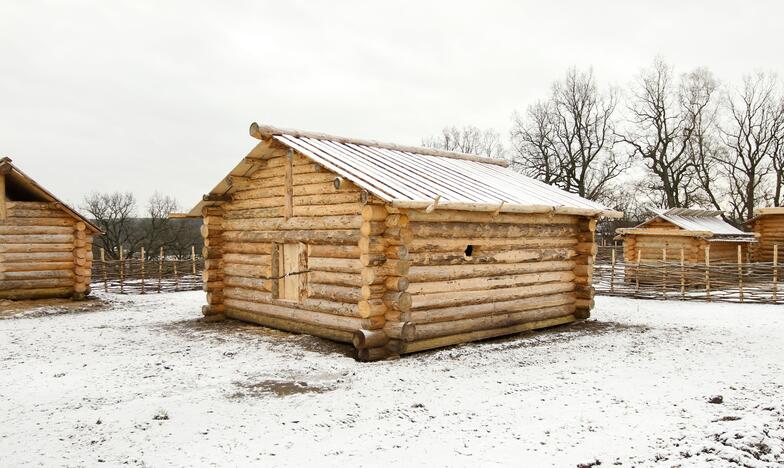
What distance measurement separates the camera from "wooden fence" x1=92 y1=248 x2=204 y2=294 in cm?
2127

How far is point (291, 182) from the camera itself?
11.8 meters

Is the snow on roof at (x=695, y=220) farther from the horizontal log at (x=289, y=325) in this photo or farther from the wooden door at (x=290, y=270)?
the horizontal log at (x=289, y=325)

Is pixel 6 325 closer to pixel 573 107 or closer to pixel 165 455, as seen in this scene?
pixel 165 455

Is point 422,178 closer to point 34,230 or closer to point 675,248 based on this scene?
point 34,230

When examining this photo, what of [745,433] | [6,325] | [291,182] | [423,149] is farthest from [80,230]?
[745,433]

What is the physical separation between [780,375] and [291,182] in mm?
9091

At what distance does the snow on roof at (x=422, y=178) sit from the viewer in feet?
32.4

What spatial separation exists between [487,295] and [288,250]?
4.23 metres

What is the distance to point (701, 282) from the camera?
712 inches

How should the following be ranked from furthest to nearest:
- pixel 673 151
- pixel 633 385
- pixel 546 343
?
pixel 673 151, pixel 546 343, pixel 633 385

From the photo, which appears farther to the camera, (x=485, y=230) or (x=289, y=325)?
(x=289, y=325)

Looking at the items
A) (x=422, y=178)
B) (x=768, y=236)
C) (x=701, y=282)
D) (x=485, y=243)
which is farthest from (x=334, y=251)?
(x=768, y=236)

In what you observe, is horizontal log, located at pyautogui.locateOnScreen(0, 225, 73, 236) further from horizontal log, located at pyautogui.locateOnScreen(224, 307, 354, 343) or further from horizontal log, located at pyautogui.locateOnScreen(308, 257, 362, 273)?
horizontal log, located at pyautogui.locateOnScreen(308, 257, 362, 273)

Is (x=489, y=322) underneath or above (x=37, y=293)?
underneath
